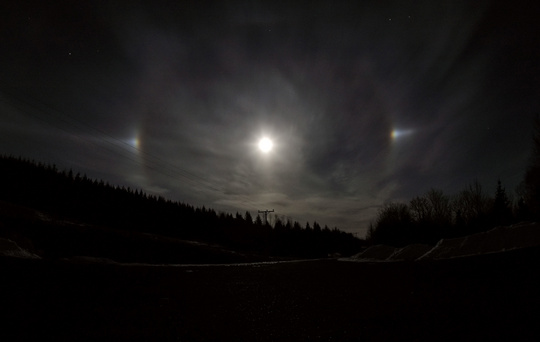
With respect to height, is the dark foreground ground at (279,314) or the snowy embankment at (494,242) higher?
the snowy embankment at (494,242)

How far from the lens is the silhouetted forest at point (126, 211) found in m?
67.7

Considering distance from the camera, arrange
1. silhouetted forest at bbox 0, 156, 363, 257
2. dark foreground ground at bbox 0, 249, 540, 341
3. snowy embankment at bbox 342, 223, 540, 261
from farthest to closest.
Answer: silhouetted forest at bbox 0, 156, 363, 257, snowy embankment at bbox 342, 223, 540, 261, dark foreground ground at bbox 0, 249, 540, 341

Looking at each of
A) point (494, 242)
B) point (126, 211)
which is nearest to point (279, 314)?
point (494, 242)

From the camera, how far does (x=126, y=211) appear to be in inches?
3034

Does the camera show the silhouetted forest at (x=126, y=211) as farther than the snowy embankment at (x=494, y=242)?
Yes

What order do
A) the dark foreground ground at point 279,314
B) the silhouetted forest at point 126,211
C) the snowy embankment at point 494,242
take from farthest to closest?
the silhouetted forest at point 126,211 → the snowy embankment at point 494,242 → the dark foreground ground at point 279,314

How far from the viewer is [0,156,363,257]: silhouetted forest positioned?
222 ft

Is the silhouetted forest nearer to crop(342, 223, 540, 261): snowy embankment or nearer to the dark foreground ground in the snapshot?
crop(342, 223, 540, 261): snowy embankment

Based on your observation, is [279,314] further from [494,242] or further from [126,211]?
[126,211]

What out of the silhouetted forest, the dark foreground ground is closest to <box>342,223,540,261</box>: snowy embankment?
the dark foreground ground

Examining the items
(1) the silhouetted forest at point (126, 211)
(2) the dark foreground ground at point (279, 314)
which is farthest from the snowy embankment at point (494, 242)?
(1) the silhouetted forest at point (126, 211)

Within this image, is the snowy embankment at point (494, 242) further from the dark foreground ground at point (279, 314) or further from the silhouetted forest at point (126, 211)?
the silhouetted forest at point (126, 211)

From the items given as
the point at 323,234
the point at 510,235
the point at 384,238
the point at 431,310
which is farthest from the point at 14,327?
the point at 323,234

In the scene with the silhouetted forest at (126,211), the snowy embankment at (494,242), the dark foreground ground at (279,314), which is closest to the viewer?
the dark foreground ground at (279,314)
